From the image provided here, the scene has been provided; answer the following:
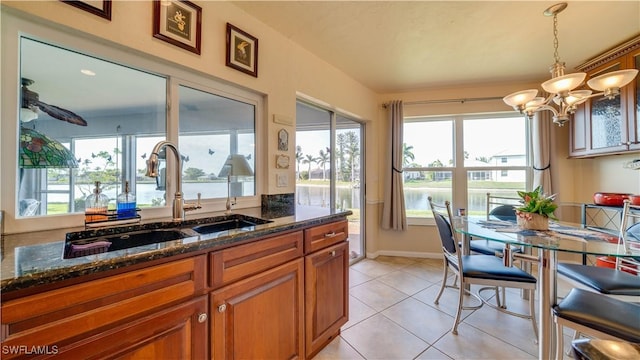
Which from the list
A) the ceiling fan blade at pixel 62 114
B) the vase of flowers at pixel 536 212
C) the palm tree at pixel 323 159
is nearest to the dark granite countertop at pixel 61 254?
the ceiling fan blade at pixel 62 114

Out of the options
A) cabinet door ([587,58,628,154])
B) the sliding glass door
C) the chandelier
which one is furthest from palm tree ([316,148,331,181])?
cabinet door ([587,58,628,154])

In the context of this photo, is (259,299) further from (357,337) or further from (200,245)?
(357,337)

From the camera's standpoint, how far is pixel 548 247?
4.66 ft

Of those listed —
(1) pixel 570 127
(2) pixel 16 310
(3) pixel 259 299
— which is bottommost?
(3) pixel 259 299

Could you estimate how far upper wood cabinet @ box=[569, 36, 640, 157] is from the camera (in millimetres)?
2332

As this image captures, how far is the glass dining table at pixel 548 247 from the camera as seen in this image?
140cm

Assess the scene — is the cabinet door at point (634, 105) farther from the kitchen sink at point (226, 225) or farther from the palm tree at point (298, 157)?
the kitchen sink at point (226, 225)

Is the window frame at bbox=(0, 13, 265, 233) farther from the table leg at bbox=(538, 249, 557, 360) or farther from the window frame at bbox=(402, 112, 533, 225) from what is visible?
the window frame at bbox=(402, 112, 533, 225)

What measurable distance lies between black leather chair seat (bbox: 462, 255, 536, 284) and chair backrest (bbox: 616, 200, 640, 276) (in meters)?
0.52

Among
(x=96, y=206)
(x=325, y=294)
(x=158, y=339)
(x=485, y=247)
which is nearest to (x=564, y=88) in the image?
(x=485, y=247)

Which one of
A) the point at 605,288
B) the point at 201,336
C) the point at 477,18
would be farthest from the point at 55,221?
the point at 605,288

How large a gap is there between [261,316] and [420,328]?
1.38 metres

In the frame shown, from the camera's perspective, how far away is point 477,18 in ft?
6.52

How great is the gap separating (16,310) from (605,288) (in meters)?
2.81
